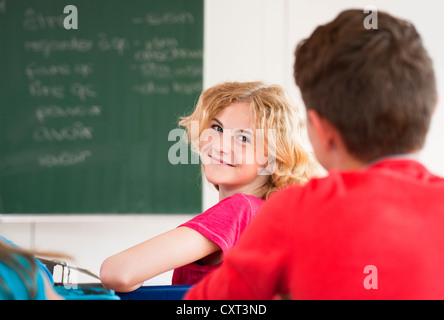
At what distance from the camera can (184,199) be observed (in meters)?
3.11

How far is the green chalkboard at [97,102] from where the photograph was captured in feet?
10.1

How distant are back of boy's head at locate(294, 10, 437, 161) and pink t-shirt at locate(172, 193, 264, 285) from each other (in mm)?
544

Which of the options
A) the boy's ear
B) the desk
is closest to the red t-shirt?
the boy's ear

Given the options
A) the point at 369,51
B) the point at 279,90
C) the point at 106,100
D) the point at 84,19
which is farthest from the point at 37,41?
the point at 369,51

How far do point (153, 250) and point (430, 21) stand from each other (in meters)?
2.83

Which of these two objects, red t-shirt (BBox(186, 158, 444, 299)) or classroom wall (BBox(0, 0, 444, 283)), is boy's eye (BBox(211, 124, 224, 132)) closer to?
red t-shirt (BBox(186, 158, 444, 299))

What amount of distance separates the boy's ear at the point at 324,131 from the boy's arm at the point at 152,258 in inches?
→ 20.7

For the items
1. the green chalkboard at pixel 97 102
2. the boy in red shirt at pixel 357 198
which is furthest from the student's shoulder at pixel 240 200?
the green chalkboard at pixel 97 102

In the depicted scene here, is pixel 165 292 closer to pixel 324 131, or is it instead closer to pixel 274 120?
pixel 324 131

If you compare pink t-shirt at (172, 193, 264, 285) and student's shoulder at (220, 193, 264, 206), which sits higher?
student's shoulder at (220, 193, 264, 206)

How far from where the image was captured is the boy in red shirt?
2.00 ft

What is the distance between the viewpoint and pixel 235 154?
143cm

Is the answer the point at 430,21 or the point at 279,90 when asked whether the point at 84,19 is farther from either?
the point at 430,21

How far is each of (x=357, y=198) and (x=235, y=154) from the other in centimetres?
83
